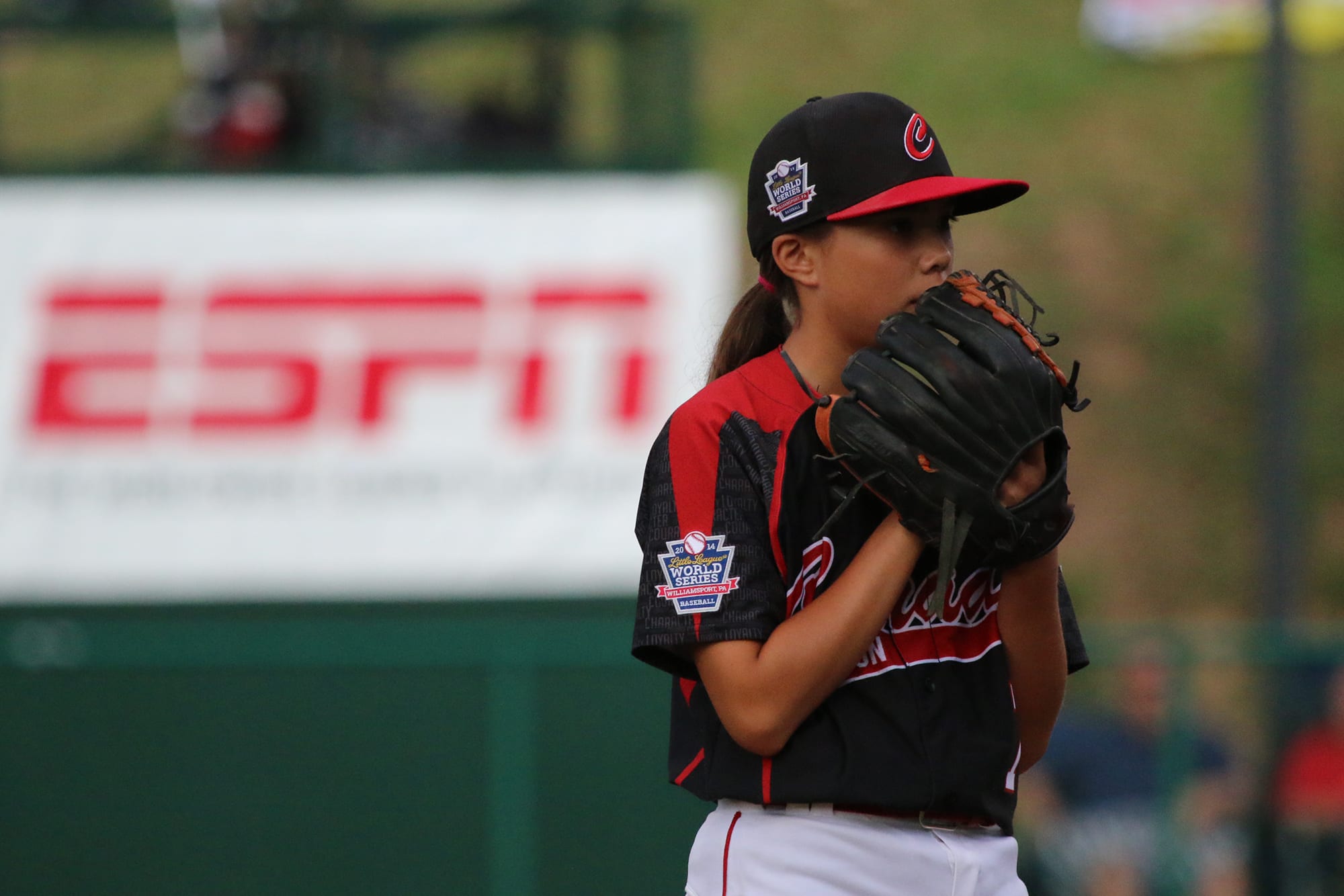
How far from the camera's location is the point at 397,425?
6668 millimetres

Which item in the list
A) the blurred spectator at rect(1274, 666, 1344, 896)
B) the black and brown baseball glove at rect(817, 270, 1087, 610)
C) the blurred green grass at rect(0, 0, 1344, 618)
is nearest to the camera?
the black and brown baseball glove at rect(817, 270, 1087, 610)

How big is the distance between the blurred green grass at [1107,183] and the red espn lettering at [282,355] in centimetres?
226

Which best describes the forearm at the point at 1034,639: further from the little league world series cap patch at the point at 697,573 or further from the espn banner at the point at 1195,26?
the espn banner at the point at 1195,26

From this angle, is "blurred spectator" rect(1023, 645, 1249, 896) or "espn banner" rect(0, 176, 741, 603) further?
"espn banner" rect(0, 176, 741, 603)

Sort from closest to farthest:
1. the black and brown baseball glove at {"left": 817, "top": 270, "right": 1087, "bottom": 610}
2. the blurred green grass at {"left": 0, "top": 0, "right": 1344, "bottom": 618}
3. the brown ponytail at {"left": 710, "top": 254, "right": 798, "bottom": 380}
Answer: the black and brown baseball glove at {"left": 817, "top": 270, "right": 1087, "bottom": 610}, the brown ponytail at {"left": 710, "top": 254, "right": 798, "bottom": 380}, the blurred green grass at {"left": 0, "top": 0, "right": 1344, "bottom": 618}

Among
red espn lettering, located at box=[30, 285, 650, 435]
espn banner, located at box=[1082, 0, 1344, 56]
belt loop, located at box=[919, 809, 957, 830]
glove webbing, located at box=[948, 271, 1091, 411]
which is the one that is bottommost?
belt loop, located at box=[919, 809, 957, 830]

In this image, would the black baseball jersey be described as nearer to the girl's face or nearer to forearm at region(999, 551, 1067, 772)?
forearm at region(999, 551, 1067, 772)

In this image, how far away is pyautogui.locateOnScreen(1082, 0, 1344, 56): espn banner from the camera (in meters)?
17.5

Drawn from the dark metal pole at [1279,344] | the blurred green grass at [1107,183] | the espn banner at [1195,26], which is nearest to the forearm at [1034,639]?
the dark metal pole at [1279,344]

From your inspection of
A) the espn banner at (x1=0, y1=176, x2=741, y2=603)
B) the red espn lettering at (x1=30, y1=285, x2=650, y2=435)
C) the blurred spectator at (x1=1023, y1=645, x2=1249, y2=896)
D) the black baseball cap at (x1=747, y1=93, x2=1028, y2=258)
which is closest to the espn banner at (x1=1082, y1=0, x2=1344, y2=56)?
the blurred spectator at (x1=1023, y1=645, x2=1249, y2=896)

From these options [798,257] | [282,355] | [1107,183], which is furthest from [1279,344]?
[1107,183]

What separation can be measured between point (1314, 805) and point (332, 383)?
416 centimetres

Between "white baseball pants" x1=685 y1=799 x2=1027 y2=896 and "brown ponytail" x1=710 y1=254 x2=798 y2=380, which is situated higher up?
"brown ponytail" x1=710 y1=254 x2=798 y2=380

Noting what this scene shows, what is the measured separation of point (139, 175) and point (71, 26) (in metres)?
0.84
